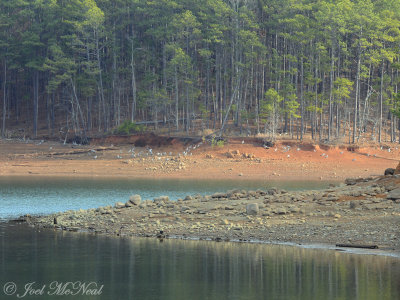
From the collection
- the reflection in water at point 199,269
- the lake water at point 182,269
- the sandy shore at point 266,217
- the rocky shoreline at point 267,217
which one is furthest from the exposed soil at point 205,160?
the reflection in water at point 199,269

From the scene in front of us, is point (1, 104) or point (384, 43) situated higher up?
point (384, 43)

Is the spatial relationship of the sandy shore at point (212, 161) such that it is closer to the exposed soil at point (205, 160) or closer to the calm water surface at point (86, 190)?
the exposed soil at point (205, 160)

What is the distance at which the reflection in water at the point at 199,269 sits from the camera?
19.4m

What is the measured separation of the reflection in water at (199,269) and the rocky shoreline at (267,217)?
5.53 feet

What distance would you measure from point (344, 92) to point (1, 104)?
57876mm

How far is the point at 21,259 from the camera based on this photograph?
24000mm

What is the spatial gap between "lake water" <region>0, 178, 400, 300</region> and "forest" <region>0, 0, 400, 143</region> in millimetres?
43680

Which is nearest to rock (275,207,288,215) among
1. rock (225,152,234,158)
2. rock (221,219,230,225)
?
rock (221,219,230,225)

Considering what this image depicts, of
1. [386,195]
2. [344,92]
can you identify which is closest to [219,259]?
[386,195]

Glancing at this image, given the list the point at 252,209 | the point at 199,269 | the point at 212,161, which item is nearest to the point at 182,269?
the point at 199,269

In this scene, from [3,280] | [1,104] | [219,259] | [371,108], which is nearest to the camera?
[3,280]

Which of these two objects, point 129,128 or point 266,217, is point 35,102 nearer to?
point 129,128

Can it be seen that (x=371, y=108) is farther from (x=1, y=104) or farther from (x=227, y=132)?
(x=1, y=104)

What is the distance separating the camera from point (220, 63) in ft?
263
